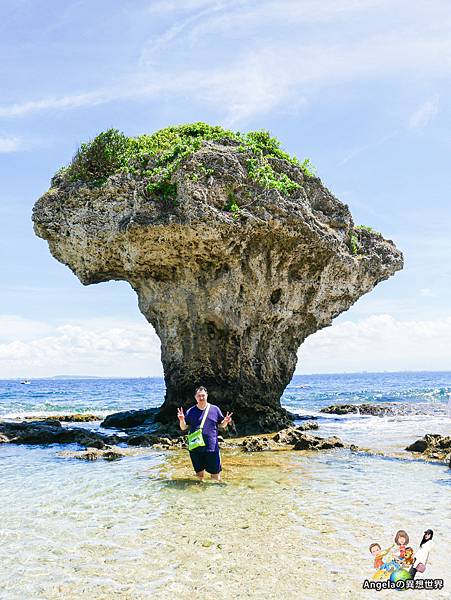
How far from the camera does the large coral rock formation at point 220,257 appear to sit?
52.5 ft

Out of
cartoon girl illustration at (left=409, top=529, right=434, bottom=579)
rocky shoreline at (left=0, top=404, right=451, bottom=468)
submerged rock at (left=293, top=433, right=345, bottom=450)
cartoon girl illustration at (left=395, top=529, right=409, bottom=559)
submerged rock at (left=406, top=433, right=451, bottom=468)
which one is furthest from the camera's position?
submerged rock at (left=293, top=433, right=345, bottom=450)

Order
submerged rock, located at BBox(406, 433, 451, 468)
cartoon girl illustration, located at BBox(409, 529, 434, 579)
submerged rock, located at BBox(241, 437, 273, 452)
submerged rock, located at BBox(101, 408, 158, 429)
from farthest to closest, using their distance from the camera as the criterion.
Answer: submerged rock, located at BBox(101, 408, 158, 429)
submerged rock, located at BBox(241, 437, 273, 452)
submerged rock, located at BBox(406, 433, 451, 468)
cartoon girl illustration, located at BBox(409, 529, 434, 579)

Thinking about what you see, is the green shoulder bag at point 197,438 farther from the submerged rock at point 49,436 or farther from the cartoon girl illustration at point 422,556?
the submerged rock at point 49,436

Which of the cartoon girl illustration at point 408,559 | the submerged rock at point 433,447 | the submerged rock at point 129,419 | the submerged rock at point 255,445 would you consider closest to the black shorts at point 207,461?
the submerged rock at point 255,445

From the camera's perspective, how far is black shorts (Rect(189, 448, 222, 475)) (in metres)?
10.0

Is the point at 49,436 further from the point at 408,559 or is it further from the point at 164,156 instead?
the point at 408,559

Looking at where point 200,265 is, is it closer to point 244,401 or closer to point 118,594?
point 244,401

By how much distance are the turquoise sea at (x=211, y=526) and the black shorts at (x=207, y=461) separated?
0.28 meters

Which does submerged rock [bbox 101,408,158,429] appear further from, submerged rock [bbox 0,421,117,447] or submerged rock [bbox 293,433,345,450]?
submerged rock [bbox 293,433,345,450]

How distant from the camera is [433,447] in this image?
13.7 metres

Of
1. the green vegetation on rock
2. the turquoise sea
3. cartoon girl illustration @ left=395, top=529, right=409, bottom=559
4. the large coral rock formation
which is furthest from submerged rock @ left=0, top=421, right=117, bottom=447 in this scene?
cartoon girl illustration @ left=395, top=529, right=409, bottom=559

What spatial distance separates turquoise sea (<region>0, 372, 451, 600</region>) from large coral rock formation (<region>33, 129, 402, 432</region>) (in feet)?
18.7

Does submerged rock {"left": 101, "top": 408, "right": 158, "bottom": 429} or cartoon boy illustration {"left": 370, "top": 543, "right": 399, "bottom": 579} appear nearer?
cartoon boy illustration {"left": 370, "top": 543, "right": 399, "bottom": 579}

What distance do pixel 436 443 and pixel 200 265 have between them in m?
8.43
